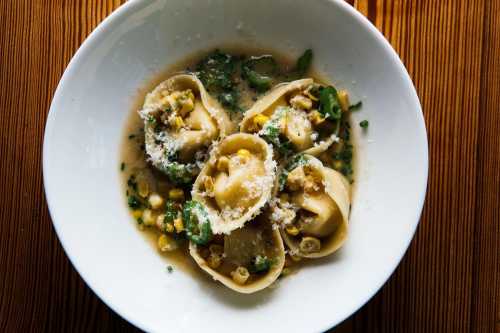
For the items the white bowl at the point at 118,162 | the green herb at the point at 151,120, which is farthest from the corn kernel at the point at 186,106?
the white bowl at the point at 118,162

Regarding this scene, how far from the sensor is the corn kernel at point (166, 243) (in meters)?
3.76

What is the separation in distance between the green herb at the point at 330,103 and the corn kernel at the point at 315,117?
1.2 inches

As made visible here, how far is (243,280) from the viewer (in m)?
3.61

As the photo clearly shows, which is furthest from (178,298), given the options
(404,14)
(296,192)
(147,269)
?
(404,14)

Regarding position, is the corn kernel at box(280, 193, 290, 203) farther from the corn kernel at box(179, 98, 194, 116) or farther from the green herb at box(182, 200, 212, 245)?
the corn kernel at box(179, 98, 194, 116)

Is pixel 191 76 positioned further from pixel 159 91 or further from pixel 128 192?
pixel 128 192

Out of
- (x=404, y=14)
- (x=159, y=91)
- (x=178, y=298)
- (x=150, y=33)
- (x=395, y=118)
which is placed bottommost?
(x=178, y=298)

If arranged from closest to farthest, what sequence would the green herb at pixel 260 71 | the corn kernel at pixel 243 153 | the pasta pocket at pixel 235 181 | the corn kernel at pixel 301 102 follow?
the pasta pocket at pixel 235 181 < the corn kernel at pixel 243 153 < the corn kernel at pixel 301 102 < the green herb at pixel 260 71

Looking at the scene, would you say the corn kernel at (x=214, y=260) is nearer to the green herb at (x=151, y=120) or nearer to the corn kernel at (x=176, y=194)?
the corn kernel at (x=176, y=194)

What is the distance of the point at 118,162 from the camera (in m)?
3.81

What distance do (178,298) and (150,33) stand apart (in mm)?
1731

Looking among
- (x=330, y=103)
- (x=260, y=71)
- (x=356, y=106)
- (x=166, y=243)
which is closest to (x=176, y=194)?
(x=166, y=243)

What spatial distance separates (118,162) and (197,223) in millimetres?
721

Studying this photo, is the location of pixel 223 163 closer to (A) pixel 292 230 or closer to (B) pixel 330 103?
(A) pixel 292 230
